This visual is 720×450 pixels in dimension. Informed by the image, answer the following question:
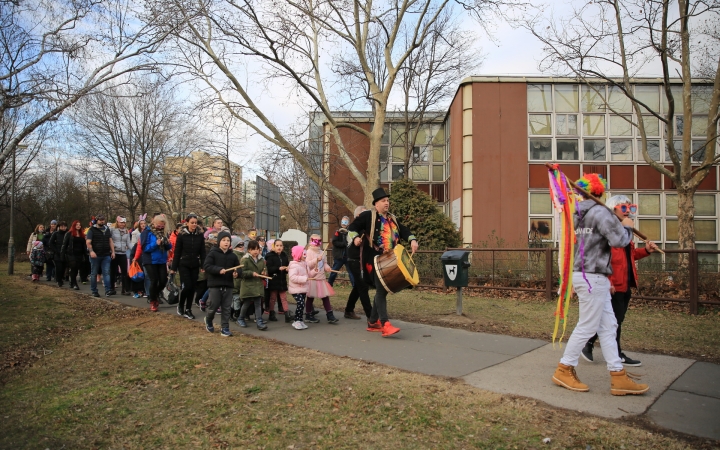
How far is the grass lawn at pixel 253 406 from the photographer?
4.02m

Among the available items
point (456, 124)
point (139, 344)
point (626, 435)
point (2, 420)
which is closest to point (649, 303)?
point (626, 435)

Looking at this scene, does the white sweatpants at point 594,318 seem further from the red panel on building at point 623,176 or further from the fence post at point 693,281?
the red panel on building at point 623,176

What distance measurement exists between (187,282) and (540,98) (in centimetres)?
1614

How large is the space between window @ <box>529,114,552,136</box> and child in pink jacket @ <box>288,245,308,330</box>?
14.7 meters

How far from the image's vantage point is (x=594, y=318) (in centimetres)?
512

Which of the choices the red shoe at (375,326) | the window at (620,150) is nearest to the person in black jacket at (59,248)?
the red shoe at (375,326)

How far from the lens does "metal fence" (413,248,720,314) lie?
1038 cm

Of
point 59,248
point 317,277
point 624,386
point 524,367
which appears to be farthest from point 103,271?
point 624,386

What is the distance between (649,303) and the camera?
1117 centimetres

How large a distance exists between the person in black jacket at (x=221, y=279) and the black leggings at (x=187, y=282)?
1.53 meters

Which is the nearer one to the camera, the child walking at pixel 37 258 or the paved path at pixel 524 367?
the paved path at pixel 524 367

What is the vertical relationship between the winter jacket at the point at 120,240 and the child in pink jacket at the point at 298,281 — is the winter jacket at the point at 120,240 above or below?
above

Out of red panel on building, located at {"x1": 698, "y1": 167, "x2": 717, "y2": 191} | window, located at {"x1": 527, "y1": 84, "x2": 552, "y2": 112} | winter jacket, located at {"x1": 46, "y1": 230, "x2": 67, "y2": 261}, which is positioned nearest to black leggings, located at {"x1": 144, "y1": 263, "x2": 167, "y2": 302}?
winter jacket, located at {"x1": 46, "y1": 230, "x2": 67, "y2": 261}

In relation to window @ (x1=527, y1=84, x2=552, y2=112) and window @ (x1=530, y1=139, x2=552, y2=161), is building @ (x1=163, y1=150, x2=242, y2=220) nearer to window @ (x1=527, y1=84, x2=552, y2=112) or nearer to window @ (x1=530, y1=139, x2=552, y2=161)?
window @ (x1=530, y1=139, x2=552, y2=161)
